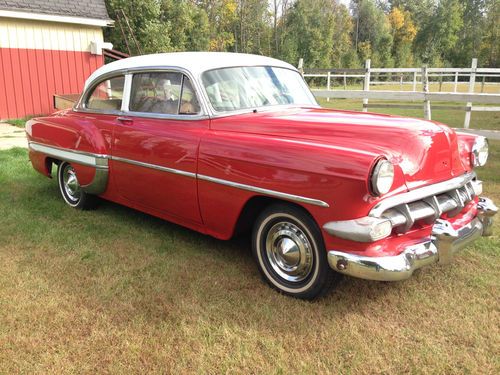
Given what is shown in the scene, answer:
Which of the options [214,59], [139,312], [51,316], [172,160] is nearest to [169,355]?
[139,312]

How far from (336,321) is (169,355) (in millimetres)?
1040

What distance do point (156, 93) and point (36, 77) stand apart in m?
9.61

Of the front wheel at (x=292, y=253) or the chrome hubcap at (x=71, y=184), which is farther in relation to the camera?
the chrome hubcap at (x=71, y=184)

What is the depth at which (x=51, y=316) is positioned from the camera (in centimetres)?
295

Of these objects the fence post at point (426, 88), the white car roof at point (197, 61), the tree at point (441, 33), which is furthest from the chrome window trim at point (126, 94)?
the tree at point (441, 33)

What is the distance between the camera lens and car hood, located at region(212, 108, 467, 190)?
115 inches

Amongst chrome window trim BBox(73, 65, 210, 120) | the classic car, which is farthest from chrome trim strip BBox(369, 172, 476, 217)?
chrome window trim BBox(73, 65, 210, 120)

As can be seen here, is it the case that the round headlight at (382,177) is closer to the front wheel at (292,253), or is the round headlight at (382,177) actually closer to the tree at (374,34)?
the front wheel at (292,253)

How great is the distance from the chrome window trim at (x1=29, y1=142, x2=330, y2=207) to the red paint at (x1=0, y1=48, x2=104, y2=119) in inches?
285

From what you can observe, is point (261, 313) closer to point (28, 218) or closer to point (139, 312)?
point (139, 312)

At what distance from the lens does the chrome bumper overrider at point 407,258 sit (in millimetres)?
2646

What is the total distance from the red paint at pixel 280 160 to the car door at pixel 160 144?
0.03ft

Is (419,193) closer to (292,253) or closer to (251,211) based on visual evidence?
(292,253)

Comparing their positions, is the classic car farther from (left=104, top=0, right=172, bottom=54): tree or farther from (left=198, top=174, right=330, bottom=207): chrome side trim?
(left=104, top=0, right=172, bottom=54): tree
